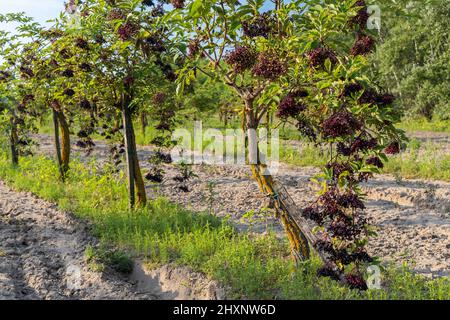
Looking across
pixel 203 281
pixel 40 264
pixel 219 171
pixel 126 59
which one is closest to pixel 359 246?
pixel 203 281

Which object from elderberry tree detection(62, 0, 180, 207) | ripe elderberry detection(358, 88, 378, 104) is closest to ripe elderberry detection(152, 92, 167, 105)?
elderberry tree detection(62, 0, 180, 207)

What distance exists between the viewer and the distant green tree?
A: 17.3m

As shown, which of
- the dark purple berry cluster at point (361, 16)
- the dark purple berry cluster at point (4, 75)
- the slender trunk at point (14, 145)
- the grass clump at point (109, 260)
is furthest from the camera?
the slender trunk at point (14, 145)

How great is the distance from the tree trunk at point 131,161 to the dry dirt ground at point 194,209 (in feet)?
2.50

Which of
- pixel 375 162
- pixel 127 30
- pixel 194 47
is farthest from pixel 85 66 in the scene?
pixel 375 162

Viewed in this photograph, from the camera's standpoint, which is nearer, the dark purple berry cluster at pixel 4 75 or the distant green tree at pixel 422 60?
the dark purple berry cluster at pixel 4 75

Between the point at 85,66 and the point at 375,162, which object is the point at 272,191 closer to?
the point at 375,162

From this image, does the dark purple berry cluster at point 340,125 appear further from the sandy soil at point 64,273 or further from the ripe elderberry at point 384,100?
the sandy soil at point 64,273

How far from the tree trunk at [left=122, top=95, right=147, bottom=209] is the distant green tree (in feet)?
37.0

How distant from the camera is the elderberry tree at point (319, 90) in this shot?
2883 mm

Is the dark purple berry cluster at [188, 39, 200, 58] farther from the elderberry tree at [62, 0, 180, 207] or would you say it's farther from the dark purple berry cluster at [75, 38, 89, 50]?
the dark purple berry cluster at [75, 38, 89, 50]

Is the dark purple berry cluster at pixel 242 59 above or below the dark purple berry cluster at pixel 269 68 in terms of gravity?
above

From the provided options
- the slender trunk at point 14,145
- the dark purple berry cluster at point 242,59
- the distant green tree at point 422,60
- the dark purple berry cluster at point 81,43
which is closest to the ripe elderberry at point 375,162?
the dark purple berry cluster at point 242,59
